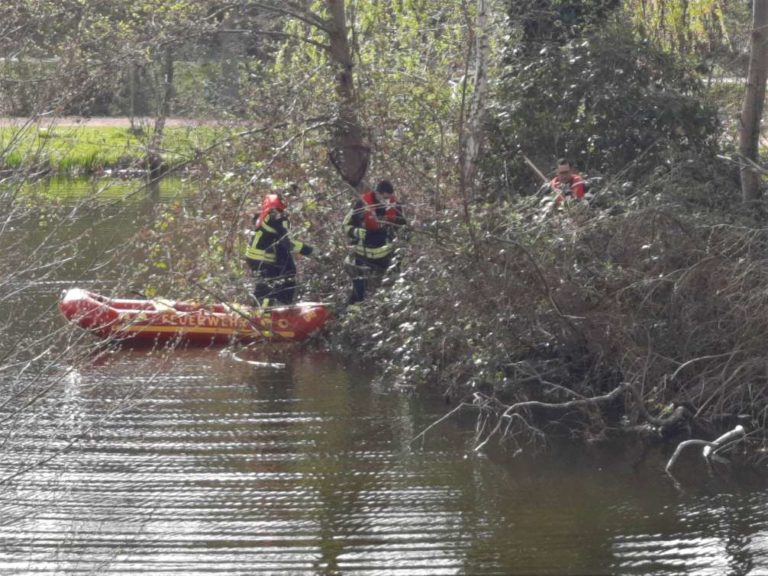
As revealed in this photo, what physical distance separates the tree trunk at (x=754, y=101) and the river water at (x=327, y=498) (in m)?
3.52

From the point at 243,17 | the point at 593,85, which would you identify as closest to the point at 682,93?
the point at 593,85

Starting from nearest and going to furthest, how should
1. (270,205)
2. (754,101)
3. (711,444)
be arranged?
1. (711,444)
2. (754,101)
3. (270,205)

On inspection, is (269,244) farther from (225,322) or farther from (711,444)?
(711,444)

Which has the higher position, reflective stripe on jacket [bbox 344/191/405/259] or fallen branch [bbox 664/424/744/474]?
reflective stripe on jacket [bbox 344/191/405/259]

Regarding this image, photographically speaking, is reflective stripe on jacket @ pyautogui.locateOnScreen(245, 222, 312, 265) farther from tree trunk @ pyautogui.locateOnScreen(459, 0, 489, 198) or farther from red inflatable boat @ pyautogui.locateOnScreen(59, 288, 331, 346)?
tree trunk @ pyautogui.locateOnScreen(459, 0, 489, 198)

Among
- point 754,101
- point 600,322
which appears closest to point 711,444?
point 600,322

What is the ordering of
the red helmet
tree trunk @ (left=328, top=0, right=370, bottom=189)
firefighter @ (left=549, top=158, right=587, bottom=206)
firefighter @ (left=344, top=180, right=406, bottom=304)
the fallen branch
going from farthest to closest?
tree trunk @ (left=328, top=0, right=370, bottom=189) < firefighter @ (left=344, top=180, right=406, bottom=304) < the red helmet < firefighter @ (left=549, top=158, right=587, bottom=206) < the fallen branch

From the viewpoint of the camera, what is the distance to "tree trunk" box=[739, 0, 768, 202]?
11750mm

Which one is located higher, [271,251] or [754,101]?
[754,101]

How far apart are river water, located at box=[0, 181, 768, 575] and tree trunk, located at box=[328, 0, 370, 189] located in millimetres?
3788

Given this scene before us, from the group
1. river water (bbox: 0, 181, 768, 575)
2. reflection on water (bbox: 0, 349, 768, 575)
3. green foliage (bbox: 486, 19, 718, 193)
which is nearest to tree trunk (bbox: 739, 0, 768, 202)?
green foliage (bbox: 486, 19, 718, 193)

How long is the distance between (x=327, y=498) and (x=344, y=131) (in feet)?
21.6

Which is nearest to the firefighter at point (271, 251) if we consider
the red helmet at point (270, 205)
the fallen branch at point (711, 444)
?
the red helmet at point (270, 205)

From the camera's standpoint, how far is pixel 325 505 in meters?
8.38
